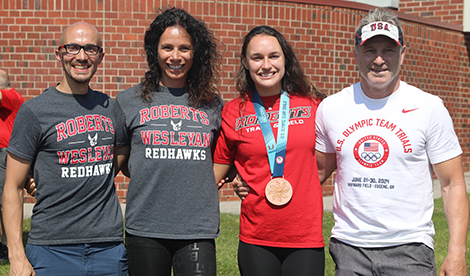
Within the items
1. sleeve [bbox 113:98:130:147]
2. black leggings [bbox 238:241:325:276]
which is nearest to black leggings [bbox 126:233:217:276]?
black leggings [bbox 238:241:325:276]

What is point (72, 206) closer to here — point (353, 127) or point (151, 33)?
point (151, 33)

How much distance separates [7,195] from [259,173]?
5.02 feet

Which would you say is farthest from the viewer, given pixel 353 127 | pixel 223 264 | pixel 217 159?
pixel 223 264

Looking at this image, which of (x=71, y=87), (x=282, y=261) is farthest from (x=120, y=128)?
(x=282, y=261)

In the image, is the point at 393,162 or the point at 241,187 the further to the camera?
the point at 241,187

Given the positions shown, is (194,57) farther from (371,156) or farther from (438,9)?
(438,9)

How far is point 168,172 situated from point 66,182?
608mm

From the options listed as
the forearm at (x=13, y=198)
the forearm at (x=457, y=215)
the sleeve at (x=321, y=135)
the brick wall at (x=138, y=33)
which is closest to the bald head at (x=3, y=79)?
the brick wall at (x=138, y=33)

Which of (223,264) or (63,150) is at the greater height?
(63,150)

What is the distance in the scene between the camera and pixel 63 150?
2.95 metres

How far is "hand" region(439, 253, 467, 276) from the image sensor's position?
268 centimetres

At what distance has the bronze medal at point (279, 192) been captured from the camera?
3.11m

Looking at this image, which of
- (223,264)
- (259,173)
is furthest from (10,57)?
(259,173)

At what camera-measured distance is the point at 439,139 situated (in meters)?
2.76
